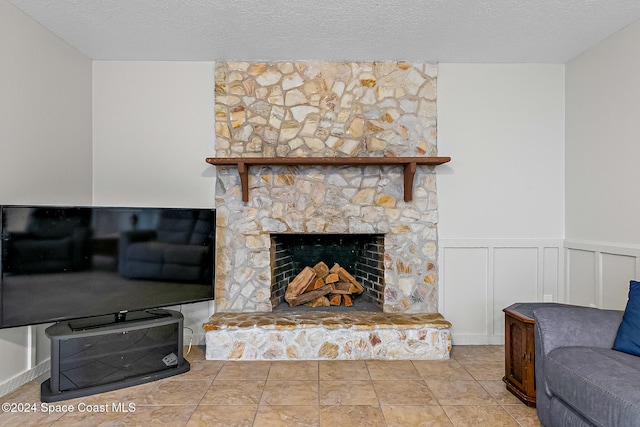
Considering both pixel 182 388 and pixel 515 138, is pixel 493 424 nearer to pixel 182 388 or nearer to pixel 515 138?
pixel 182 388

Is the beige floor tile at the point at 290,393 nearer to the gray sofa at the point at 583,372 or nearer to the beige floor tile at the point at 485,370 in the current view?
the beige floor tile at the point at 485,370

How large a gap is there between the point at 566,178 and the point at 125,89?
12.5ft

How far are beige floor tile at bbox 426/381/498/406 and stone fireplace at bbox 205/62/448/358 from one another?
0.79 m

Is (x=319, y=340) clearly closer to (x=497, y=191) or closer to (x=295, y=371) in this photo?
(x=295, y=371)

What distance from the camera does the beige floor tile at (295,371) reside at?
2.71 metres

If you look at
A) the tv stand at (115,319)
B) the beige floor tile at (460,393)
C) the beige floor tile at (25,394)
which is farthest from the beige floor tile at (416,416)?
the beige floor tile at (25,394)

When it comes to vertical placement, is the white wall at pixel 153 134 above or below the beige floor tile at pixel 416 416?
above

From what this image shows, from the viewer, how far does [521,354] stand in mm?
2418

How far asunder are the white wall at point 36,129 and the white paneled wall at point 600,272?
402 cm

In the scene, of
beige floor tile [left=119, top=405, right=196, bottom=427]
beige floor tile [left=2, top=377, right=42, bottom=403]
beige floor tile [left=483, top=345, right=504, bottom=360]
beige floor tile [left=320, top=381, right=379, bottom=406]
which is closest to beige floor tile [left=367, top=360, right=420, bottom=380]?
beige floor tile [left=320, top=381, right=379, bottom=406]

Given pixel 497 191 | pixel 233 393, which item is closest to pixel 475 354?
pixel 497 191

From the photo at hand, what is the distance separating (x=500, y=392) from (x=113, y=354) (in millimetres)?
2468

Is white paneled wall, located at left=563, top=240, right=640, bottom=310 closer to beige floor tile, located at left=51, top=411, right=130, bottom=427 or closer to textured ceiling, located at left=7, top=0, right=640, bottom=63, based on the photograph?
textured ceiling, located at left=7, top=0, right=640, bottom=63

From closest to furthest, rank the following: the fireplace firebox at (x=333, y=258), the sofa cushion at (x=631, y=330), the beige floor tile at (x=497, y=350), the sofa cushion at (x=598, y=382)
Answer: the sofa cushion at (x=598, y=382)
the sofa cushion at (x=631, y=330)
the beige floor tile at (x=497, y=350)
the fireplace firebox at (x=333, y=258)
